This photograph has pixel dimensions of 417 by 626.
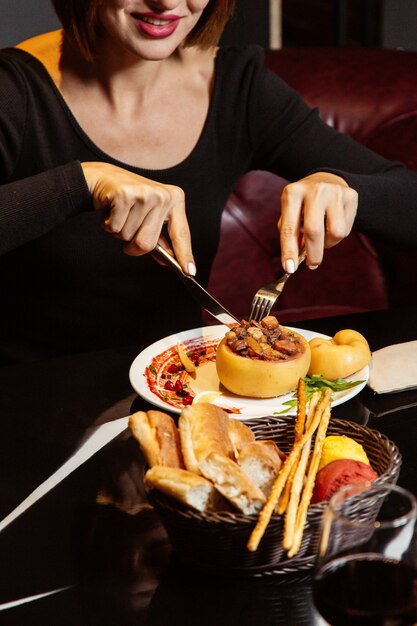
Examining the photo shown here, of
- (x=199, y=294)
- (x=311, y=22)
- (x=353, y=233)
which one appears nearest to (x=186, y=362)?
(x=199, y=294)

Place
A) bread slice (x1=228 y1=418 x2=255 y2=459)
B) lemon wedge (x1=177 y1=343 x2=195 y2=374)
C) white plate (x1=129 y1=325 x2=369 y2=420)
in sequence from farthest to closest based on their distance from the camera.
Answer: lemon wedge (x1=177 y1=343 x2=195 y2=374)
white plate (x1=129 y1=325 x2=369 y2=420)
bread slice (x1=228 y1=418 x2=255 y2=459)

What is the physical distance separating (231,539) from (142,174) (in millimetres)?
1131

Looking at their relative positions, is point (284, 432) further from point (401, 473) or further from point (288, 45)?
point (288, 45)

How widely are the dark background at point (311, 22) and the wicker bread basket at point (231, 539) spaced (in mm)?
2378

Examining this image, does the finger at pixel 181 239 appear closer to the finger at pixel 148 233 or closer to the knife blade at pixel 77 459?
the finger at pixel 148 233

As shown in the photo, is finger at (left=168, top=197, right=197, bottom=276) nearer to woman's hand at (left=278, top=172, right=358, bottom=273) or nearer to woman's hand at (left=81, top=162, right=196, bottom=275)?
woman's hand at (left=81, top=162, right=196, bottom=275)

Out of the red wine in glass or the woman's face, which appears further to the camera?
the woman's face

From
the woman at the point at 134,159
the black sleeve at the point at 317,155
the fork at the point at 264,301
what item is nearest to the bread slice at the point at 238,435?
the fork at the point at 264,301

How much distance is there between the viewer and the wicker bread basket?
0.76 m

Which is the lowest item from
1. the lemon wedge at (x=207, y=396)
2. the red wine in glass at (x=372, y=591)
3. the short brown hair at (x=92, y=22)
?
the lemon wedge at (x=207, y=396)

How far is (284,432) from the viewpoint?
3.18ft

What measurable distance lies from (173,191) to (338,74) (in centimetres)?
131

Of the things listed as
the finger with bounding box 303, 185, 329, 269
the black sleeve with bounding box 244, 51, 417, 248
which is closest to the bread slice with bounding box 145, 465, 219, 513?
the finger with bounding box 303, 185, 329, 269

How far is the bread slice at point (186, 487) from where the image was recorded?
2.49 feet
